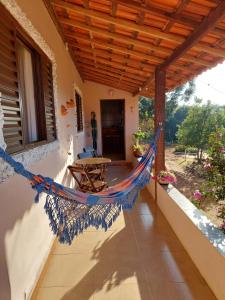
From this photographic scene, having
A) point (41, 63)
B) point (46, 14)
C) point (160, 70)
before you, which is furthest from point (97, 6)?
point (160, 70)

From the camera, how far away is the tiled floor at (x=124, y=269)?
5.19 ft

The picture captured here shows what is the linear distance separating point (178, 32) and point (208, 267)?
82.1 inches

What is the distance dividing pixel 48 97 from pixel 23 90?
0.47m

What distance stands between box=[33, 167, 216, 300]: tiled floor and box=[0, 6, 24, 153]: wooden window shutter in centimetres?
112

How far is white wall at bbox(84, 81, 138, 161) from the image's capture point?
6.26m

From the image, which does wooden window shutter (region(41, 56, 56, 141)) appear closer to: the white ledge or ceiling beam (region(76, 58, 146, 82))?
the white ledge

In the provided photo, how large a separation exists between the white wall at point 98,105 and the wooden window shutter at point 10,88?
4.97 m

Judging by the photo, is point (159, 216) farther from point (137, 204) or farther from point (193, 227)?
point (193, 227)

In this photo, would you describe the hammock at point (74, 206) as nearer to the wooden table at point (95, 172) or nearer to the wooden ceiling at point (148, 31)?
the wooden table at point (95, 172)

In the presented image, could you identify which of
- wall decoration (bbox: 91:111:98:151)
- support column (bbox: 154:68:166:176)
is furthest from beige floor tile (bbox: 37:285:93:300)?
wall decoration (bbox: 91:111:98:151)

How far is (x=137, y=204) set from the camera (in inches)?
130

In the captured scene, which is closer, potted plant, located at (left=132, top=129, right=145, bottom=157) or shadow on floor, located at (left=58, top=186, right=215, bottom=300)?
shadow on floor, located at (left=58, top=186, right=215, bottom=300)

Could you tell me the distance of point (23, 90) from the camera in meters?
1.80

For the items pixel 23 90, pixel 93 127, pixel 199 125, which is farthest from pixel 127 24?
pixel 199 125
